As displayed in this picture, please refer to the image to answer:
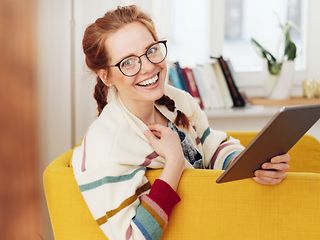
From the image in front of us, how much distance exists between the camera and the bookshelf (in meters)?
2.99

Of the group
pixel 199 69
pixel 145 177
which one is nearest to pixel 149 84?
pixel 145 177

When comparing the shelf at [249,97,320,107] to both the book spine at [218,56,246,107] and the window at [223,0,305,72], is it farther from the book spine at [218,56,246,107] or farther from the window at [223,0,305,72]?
the window at [223,0,305,72]

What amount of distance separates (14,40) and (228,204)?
0.78 meters

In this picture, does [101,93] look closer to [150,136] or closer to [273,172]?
[150,136]

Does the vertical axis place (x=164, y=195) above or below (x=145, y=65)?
below

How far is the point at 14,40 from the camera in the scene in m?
1.81

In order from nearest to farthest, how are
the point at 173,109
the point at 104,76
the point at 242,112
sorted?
1. the point at 104,76
2. the point at 173,109
3. the point at 242,112

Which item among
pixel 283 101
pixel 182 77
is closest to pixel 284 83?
pixel 283 101

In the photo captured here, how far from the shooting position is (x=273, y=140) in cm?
138

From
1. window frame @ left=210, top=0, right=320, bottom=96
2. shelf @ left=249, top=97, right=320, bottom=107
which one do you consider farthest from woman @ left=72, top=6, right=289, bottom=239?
window frame @ left=210, top=0, right=320, bottom=96

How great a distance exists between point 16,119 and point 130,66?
486 mm

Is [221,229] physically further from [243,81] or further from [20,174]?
[243,81]

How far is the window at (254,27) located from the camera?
3352mm

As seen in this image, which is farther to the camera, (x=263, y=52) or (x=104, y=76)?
(x=263, y=52)
